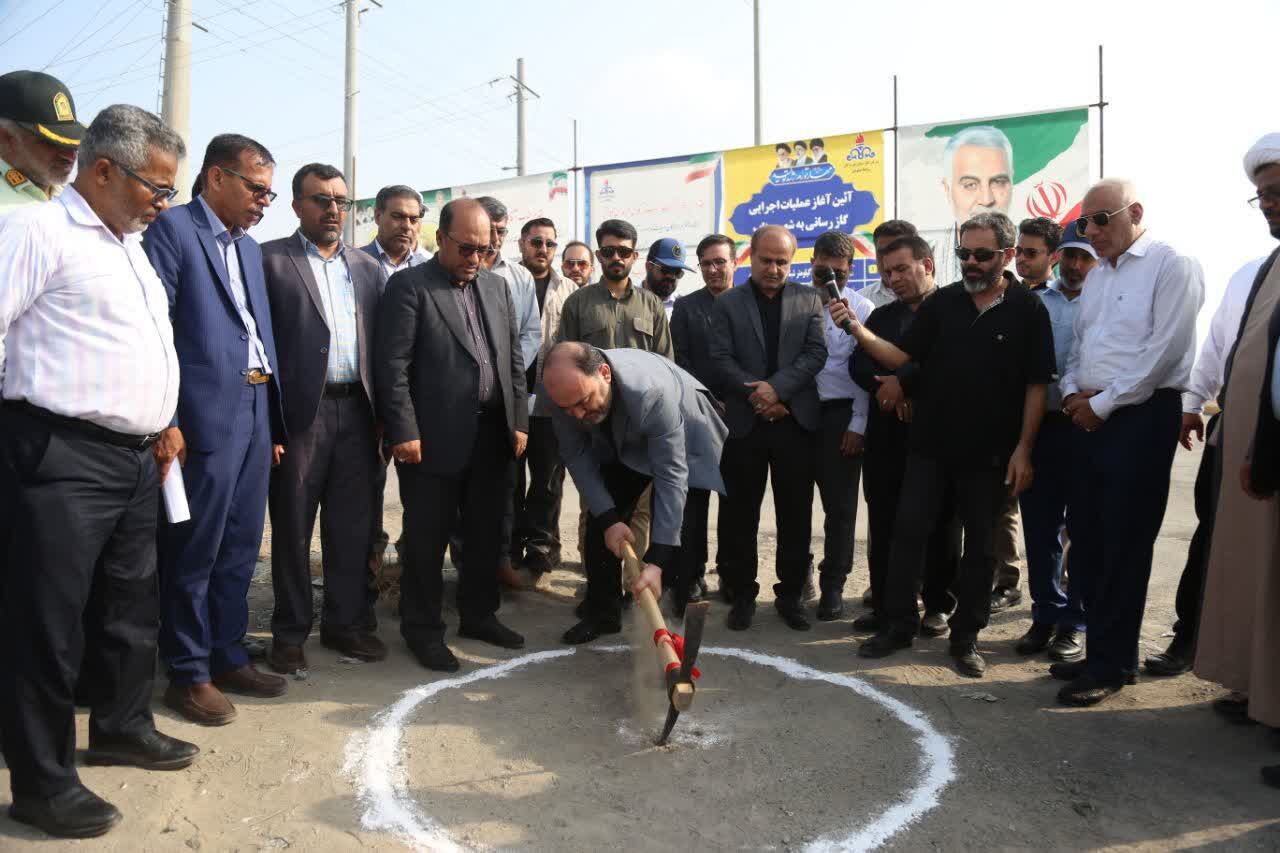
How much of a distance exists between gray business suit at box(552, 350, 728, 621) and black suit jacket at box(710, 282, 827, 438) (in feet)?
0.87

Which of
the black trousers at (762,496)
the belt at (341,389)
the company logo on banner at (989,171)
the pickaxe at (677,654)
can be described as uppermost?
the company logo on banner at (989,171)

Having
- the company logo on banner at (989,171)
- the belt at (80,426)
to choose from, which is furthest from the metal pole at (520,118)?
the belt at (80,426)

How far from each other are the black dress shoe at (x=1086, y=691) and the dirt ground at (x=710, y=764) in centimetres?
6

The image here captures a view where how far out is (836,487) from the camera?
5125mm

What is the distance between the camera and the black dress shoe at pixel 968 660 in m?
4.33

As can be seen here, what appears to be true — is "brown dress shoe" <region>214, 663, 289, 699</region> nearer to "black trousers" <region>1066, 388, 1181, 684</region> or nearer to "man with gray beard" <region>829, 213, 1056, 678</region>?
"man with gray beard" <region>829, 213, 1056, 678</region>

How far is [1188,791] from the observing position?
10.6 feet

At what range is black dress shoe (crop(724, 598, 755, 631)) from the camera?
4.98m

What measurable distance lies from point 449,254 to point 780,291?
6.21 feet

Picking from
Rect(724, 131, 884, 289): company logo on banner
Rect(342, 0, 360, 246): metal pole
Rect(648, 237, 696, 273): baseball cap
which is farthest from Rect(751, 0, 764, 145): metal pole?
Rect(648, 237, 696, 273): baseball cap

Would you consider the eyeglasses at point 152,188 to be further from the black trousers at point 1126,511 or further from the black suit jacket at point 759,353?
the black trousers at point 1126,511

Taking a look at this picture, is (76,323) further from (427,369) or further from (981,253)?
(981,253)

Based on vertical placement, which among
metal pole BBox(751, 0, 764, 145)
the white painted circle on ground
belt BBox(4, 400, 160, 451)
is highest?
metal pole BBox(751, 0, 764, 145)

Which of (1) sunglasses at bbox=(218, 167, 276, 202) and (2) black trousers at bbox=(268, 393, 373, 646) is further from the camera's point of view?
(2) black trousers at bbox=(268, 393, 373, 646)
